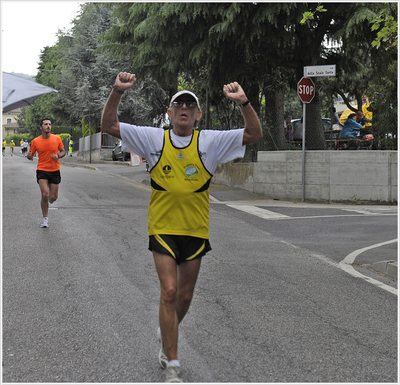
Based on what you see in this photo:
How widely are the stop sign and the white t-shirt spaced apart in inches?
509

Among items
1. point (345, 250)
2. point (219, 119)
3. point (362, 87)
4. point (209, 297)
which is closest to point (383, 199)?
point (345, 250)

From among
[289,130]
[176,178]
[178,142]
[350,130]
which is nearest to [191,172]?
[176,178]

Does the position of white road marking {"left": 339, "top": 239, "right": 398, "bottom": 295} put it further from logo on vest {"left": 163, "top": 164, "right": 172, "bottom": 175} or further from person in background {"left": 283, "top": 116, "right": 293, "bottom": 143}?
person in background {"left": 283, "top": 116, "right": 293, "bottom": 143}

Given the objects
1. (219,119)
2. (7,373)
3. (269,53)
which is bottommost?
(7,373)

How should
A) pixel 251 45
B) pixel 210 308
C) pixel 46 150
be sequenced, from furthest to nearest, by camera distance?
pixel 251 45 < pixel 46 150 < pixel 210 308

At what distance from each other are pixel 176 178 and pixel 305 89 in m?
13.6

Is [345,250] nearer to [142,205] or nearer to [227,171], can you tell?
[142,205]

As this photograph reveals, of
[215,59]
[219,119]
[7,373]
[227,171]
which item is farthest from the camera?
[219,119]

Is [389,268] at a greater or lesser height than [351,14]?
lesser

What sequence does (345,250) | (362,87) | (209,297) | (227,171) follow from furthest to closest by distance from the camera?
1. (362,87)
2. (227,171)
3. (345,250)
4. (209,297)

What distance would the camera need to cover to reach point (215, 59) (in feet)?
59.6

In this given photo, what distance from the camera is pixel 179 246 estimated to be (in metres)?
4.40

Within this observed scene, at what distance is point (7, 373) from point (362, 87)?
33421 millimetres

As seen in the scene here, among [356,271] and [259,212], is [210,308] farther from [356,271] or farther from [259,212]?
[259,212]
